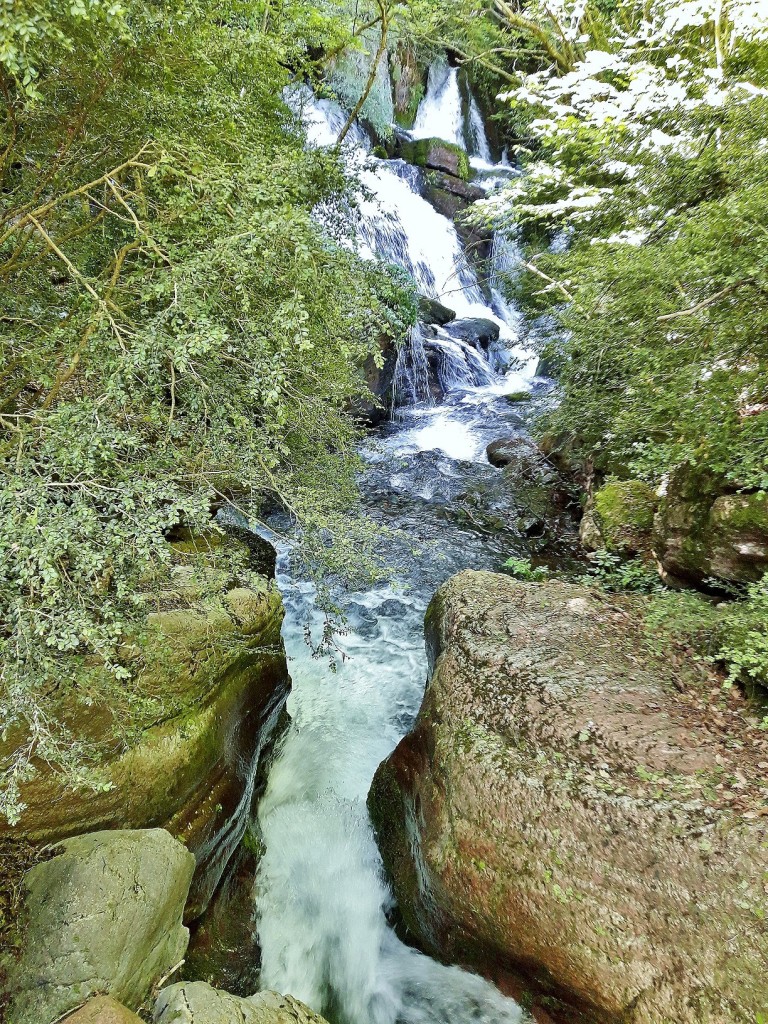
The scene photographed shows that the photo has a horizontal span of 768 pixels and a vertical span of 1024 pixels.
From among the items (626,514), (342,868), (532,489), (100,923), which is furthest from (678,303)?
(100,923)

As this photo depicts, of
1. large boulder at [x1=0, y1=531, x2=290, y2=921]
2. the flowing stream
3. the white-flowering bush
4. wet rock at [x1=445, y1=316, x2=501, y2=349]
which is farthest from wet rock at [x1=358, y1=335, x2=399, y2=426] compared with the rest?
large boulder at [x1=0, y1=531, x2=290, y2=921]

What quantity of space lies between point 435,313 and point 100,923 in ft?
47.3

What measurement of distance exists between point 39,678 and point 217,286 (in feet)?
6.78

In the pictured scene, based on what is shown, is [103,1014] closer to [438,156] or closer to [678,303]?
[678,303]

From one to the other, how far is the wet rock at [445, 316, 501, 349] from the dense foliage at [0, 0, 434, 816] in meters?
11.5

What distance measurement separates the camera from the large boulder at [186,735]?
262 centimetres

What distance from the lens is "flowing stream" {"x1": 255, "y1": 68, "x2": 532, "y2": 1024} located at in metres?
3.26

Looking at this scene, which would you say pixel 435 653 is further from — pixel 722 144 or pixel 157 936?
pixel 722 144

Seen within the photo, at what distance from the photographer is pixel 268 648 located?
156 inches

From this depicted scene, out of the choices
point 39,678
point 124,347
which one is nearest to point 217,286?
point 124,347

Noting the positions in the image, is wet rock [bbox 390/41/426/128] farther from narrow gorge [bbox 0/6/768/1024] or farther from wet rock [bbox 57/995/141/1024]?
wet rock [bbox 57/995/141/1024]

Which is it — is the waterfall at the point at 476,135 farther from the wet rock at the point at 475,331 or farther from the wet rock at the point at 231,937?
the wet rock at the point at 231,937

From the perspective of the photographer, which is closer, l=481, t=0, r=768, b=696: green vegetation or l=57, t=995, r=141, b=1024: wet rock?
l=57, t=995, r=141, b=1024: wet rock

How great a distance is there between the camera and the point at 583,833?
2.54 meters
